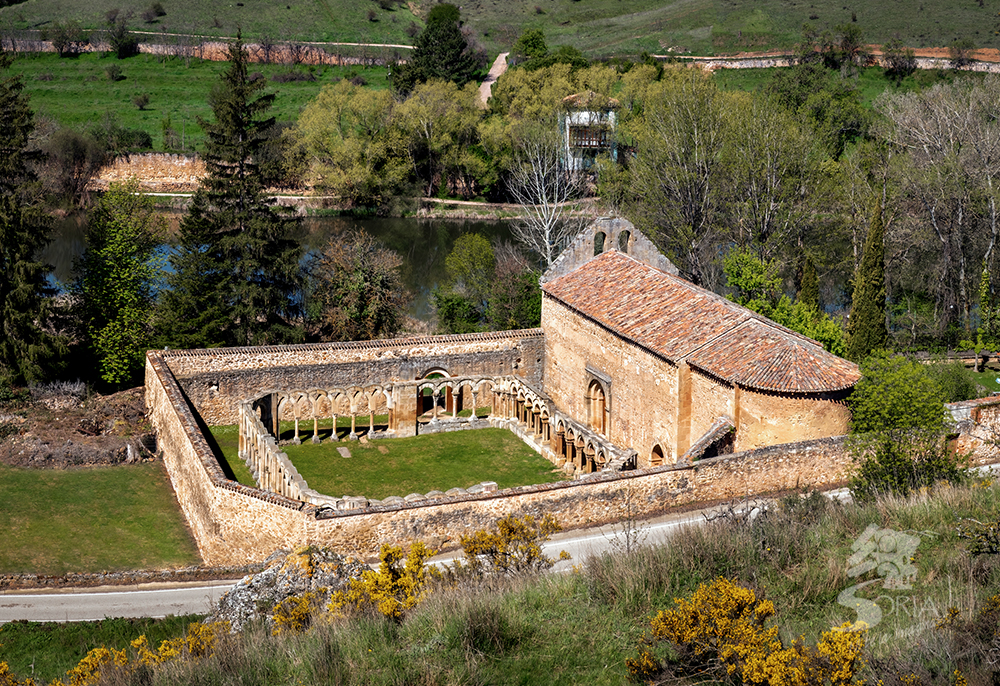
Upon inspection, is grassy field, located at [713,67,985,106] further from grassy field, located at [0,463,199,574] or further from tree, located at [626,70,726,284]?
grassy field, located at [0,463,199,574]

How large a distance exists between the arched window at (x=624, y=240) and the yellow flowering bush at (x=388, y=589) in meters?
21.2

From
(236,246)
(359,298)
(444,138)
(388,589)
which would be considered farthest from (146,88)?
(388,589)

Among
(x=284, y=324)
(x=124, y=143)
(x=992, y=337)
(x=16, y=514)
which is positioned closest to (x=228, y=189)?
(x=284, y=324)

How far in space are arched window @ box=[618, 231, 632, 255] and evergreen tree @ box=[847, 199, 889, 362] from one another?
7865mm

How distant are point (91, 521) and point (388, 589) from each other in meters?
14.3

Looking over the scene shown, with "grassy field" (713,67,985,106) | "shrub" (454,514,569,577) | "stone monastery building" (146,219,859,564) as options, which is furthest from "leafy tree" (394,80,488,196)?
"shrub" (454,514,569,577)

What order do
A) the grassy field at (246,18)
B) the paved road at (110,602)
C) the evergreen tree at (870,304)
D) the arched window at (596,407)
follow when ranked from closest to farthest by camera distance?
the paved road at (110,602), the arched window at (596,407), the evergreen tree at (870,304), the grassy field at (246,18)

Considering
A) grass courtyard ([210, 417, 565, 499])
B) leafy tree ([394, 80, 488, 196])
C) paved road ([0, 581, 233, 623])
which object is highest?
leafy tree ([394, 80, 488, 196])

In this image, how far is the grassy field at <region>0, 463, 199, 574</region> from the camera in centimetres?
2419

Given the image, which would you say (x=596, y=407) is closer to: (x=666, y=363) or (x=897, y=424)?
(x=666, y=363)

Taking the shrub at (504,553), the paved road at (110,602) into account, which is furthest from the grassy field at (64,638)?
the shrub at (504,553)

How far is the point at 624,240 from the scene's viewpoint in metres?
35.4

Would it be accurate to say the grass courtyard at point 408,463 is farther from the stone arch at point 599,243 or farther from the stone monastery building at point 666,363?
the stone arch at point 599,243

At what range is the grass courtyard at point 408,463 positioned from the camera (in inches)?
1132
